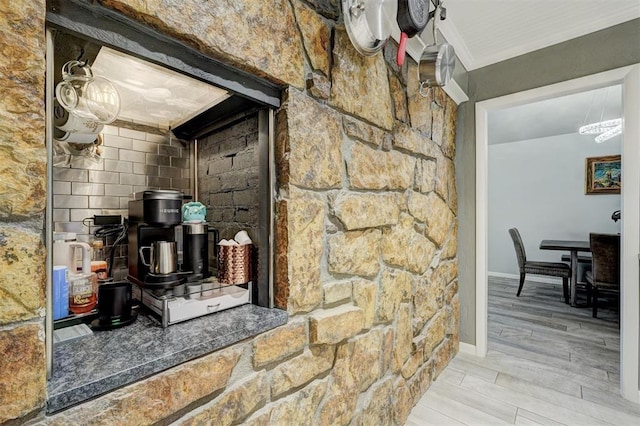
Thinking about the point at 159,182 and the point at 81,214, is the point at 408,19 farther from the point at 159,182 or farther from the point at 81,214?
the point at 81,214

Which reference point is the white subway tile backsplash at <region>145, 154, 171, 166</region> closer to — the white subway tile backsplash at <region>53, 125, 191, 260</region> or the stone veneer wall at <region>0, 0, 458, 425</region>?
the white subway tile backsplash at <region>53, 125, 191, 260</region>

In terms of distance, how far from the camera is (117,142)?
1445mm

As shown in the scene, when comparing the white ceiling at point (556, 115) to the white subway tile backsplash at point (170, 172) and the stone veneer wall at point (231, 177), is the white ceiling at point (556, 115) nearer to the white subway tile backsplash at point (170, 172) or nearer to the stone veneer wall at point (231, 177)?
the stone veneer wall at point (231, 177)

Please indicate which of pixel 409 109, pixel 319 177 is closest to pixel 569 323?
pixel 409 109

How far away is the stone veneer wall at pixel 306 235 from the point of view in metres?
0.57

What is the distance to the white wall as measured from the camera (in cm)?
498

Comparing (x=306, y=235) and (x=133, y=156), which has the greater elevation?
(x=133, y=156)

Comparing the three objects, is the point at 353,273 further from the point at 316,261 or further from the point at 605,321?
the point at 605,321

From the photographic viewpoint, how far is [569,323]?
3332 millimetres

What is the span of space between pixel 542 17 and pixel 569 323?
3.17 metres

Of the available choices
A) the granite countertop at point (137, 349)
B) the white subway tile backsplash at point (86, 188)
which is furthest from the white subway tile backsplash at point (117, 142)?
the granite countertop at point (137, 349)

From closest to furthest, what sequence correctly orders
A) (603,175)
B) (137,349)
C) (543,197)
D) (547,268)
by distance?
(137,349) < (547,268) < (603,175) < (543,197)

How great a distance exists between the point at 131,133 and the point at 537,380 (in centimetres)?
316

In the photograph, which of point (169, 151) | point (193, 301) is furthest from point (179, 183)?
point (193, 301)
